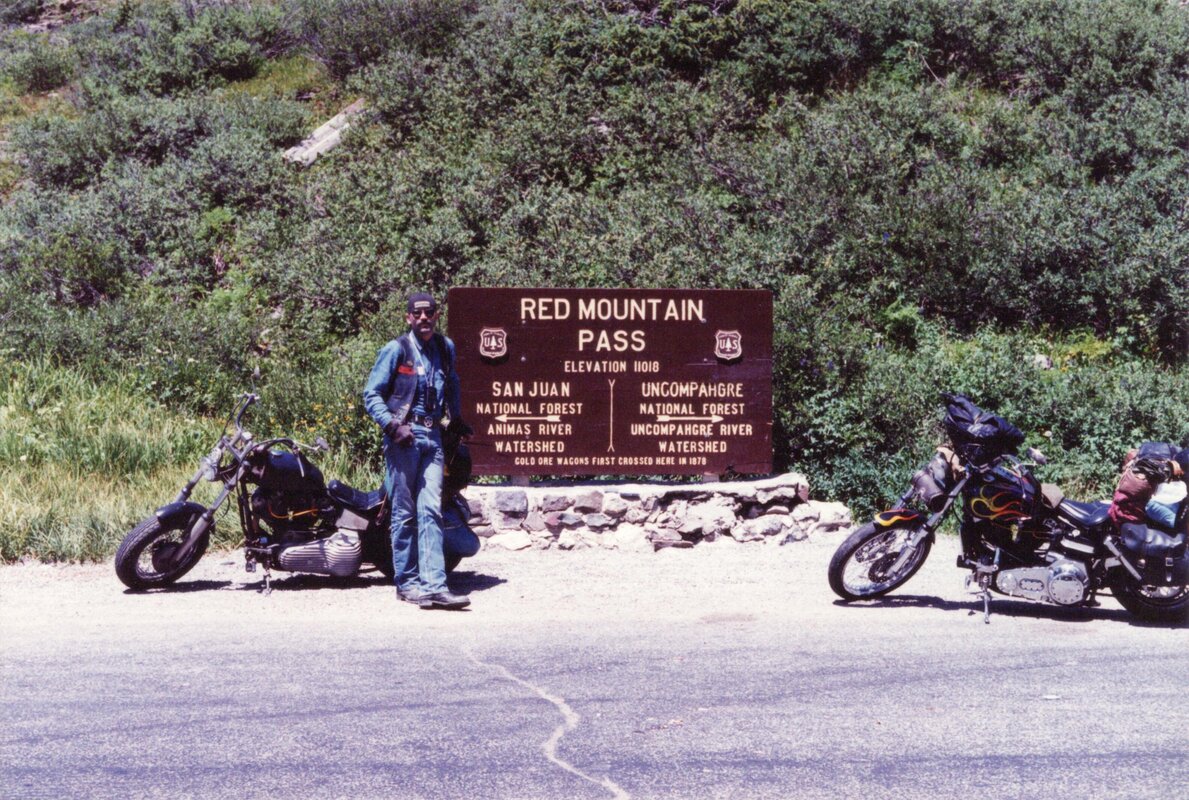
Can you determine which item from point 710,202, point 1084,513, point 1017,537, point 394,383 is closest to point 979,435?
point 1017,537

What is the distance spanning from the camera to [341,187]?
→ 55.4 ft

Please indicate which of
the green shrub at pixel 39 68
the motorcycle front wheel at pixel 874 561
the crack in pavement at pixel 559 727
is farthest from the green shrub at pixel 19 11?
the motorcycle front wheel at pixel 874 561

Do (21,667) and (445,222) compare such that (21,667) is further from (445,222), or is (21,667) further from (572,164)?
(572,164)

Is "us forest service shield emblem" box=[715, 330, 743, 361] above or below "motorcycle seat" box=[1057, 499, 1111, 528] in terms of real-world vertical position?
above

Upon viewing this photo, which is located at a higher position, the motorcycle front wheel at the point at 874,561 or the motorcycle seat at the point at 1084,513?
the motorcycle seat at the point at 1084,513

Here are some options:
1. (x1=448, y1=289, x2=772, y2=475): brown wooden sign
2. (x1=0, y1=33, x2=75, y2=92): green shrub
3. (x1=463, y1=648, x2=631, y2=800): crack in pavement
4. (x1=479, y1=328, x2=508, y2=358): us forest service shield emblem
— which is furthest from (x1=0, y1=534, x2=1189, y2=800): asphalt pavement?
(x1=0, y1=33, x2=75, y2=92): green shrub

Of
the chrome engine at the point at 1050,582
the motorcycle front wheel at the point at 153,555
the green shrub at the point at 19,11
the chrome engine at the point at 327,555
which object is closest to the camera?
the chrome engine at the point at 1050,582

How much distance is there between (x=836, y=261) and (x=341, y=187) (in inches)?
286

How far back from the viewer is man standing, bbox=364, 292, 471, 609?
8.05m

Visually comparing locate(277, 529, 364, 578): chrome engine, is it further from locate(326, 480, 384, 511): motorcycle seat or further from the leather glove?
the leather glove

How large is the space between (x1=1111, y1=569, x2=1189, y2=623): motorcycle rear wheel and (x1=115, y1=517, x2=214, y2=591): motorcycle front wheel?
624 centimetres

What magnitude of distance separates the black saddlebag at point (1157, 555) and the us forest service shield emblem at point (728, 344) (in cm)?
380

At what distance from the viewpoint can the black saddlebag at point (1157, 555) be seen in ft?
24.4

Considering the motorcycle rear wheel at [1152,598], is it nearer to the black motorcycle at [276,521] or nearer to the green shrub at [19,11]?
the black motorcycle at [276,521]
